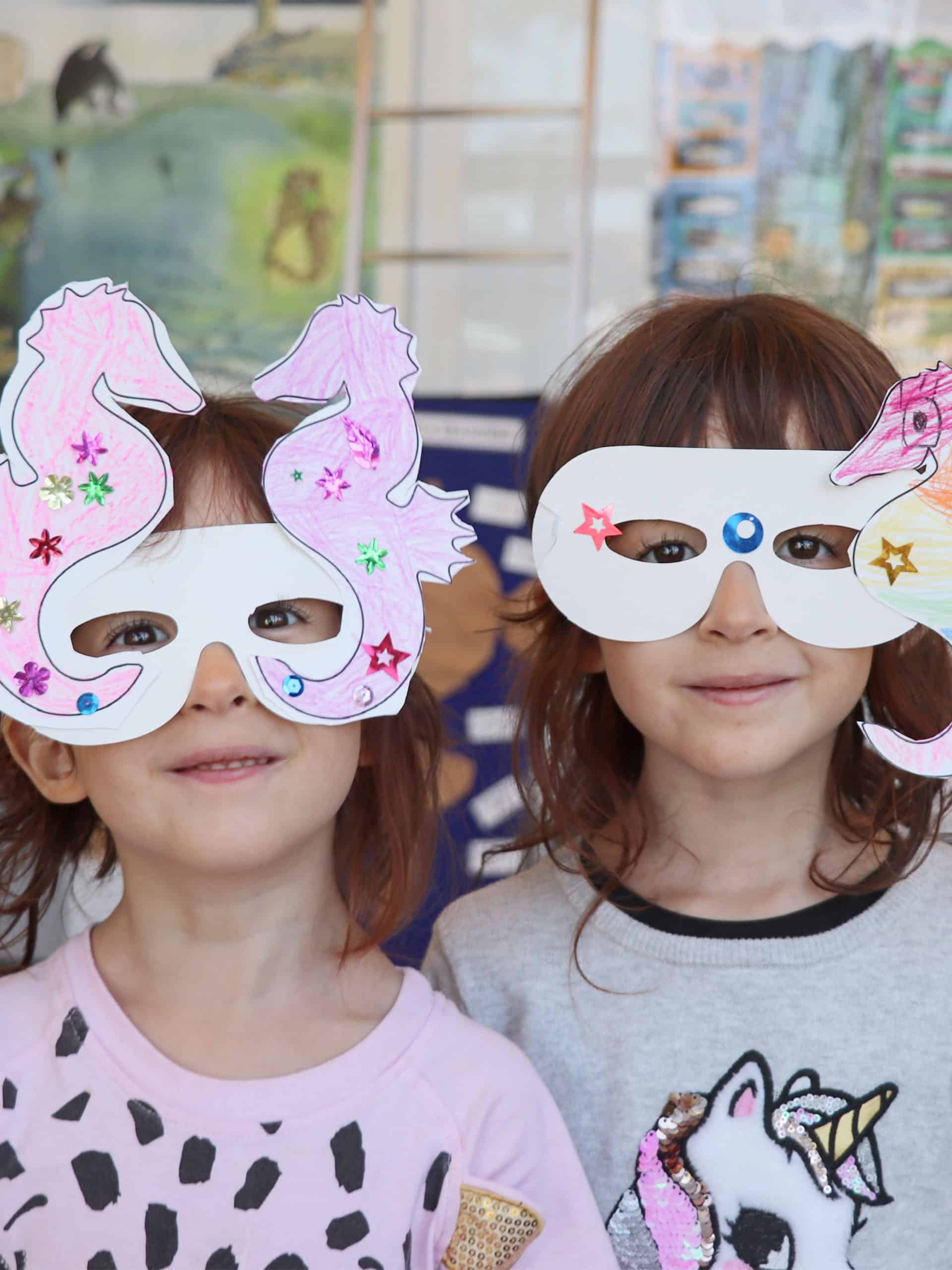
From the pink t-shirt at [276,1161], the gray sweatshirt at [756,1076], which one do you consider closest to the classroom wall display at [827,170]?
the gray sweatshirt at [756,1076]

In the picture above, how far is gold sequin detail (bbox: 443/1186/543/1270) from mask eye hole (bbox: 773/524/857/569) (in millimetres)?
527

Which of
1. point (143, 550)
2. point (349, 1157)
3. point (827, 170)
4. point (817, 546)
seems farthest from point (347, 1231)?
point (827, 170)

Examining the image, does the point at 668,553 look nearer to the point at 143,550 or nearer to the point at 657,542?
the point at 657,542

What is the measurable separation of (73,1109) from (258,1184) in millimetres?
142

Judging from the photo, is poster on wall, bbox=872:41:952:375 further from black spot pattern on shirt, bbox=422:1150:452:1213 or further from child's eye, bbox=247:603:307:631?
black spot pattern on shirt, bbox=422:1150:452:1213

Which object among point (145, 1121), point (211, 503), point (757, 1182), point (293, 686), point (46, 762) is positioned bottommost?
point (757, 1182)

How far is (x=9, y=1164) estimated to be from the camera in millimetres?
1040

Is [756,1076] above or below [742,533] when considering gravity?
below

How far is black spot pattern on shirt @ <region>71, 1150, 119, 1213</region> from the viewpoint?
1026 mm

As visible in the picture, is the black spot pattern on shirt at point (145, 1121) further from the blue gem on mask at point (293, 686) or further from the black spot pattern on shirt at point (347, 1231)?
the blue gem on mask at point (293, 686)

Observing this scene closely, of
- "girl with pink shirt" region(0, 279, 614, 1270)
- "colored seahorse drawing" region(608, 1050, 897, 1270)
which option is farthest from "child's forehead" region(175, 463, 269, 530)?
"colored seahorse drawing" region(608, 1050, 897, 1270)

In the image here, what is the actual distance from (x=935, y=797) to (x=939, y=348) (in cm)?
182

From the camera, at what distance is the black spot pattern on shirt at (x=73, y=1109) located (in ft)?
3.45

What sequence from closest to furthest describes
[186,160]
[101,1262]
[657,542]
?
1. [101,1262]
2. [657,542]
3. [186,160]
